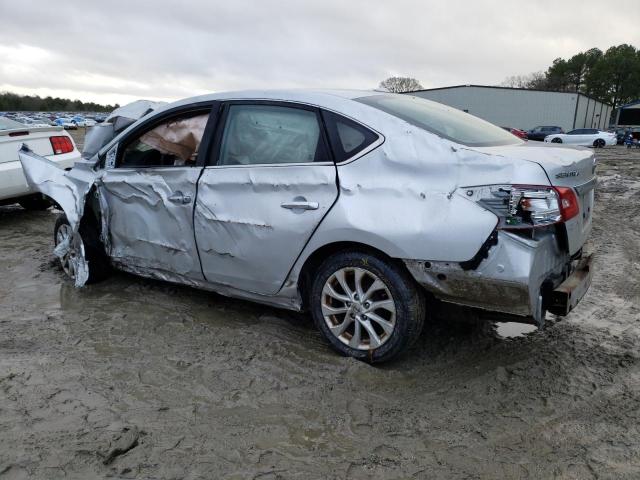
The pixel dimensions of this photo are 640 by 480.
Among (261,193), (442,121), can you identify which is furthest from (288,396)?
(442,121)

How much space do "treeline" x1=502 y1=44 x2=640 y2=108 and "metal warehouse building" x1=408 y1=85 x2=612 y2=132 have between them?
24.4 meters

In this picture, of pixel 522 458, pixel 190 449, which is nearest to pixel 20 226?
pixel 190 449

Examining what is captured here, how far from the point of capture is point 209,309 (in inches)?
162

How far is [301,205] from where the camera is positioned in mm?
3117

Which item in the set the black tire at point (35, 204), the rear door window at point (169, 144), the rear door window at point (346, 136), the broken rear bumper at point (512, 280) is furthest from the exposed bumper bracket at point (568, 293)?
the black tire at point (35, 204)

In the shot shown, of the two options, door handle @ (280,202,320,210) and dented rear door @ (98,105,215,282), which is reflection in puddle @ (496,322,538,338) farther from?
dented rear door @ (98,105,215,282)

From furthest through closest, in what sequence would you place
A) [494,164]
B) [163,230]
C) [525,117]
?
1. [525,117]
2. [163,230]
3. [494,164]

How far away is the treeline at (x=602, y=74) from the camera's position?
6638 centimetres

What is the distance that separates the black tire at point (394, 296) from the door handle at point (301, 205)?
1.05ft

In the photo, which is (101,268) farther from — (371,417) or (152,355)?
(371,417)

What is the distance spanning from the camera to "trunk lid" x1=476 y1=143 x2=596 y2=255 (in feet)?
8.79

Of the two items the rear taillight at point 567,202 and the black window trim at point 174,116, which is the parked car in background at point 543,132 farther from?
the rear taillight at point 567,202

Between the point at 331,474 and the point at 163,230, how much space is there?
2.30m

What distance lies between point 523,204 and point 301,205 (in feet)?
4.11
